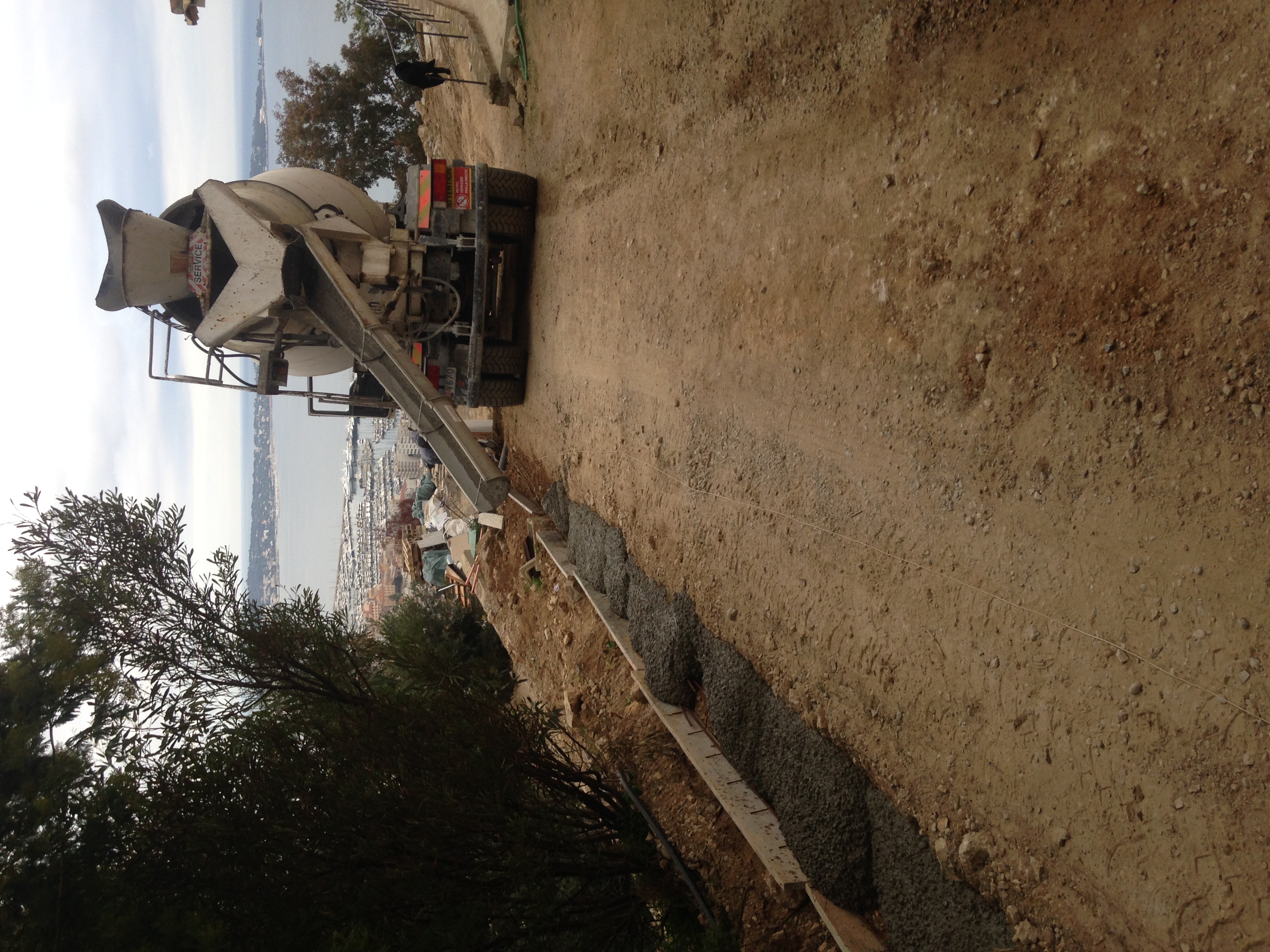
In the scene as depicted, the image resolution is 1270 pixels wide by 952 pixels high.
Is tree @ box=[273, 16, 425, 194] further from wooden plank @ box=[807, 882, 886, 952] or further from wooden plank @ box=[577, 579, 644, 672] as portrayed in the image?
wooden plank @ box=[807, 882, 886, 952]

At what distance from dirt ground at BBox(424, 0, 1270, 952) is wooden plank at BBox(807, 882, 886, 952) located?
74 centimetres

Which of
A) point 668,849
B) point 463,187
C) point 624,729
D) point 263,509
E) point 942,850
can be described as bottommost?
point 263,509

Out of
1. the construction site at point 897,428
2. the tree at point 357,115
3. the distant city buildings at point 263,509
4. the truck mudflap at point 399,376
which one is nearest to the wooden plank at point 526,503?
the construction site at point 897,428

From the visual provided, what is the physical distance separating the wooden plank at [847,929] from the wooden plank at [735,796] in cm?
21

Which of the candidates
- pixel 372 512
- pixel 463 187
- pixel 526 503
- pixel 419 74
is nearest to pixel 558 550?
pixel 526 503

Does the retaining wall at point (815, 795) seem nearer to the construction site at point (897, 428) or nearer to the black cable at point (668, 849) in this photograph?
the construction site at point (897, 428)

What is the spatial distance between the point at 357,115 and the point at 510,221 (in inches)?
376

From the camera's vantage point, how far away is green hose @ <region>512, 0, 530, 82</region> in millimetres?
9039

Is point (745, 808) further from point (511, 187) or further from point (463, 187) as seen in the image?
point (511, 187)

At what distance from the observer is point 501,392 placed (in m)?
9.38

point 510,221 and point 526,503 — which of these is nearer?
point 510,221

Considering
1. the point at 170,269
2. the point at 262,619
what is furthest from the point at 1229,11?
the point at 170,269

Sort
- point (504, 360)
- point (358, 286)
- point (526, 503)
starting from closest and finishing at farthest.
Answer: point (358, 286)
point (504, 360)
point (526, 503)

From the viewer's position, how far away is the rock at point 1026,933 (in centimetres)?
310
